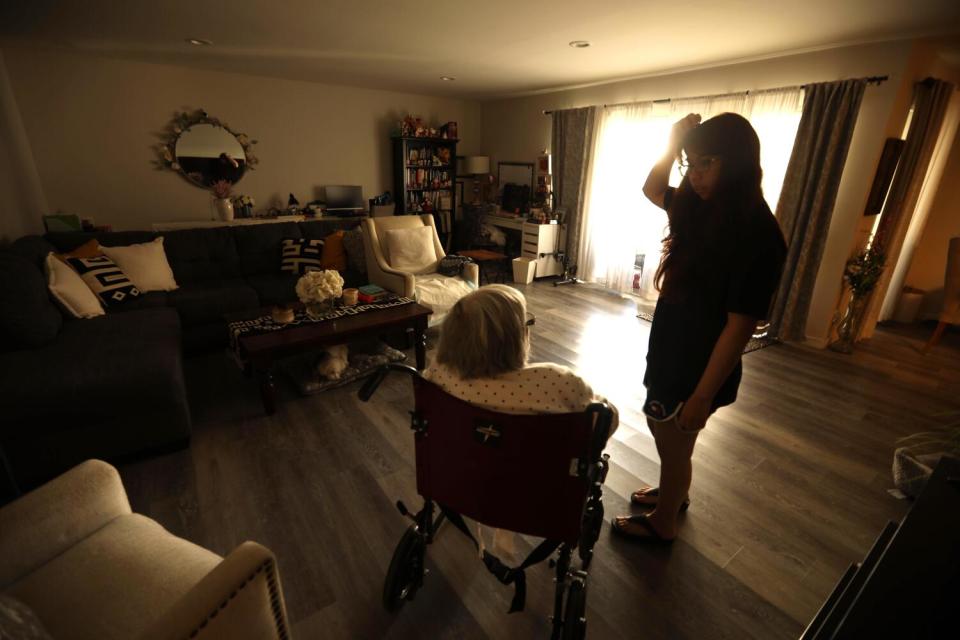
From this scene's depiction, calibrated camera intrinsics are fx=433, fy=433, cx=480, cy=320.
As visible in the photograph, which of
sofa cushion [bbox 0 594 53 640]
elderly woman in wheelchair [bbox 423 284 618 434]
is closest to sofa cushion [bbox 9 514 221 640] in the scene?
sofa cushion [bbox 0 594 53 640]

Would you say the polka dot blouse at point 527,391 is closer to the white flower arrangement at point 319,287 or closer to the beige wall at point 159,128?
the white flower arrangement at point 319,287

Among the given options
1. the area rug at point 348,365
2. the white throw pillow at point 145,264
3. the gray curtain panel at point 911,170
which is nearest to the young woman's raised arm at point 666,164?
the area rug at point 348,365

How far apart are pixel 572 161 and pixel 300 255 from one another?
136 inches

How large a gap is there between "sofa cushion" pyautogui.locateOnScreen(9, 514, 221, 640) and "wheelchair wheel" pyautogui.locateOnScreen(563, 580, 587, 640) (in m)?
0.87

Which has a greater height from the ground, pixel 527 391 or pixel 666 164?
pixel 666 164

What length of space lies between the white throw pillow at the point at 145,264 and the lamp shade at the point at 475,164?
440 centimetres

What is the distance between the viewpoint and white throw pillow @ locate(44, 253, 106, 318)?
250cm

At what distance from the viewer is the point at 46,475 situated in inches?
73.4

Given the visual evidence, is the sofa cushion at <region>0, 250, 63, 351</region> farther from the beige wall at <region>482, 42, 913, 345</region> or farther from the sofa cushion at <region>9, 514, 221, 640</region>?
the beige wall at <region>482, 42, 913, 345</region>

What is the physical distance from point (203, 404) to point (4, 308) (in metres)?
0.95

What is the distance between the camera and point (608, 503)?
184 cm

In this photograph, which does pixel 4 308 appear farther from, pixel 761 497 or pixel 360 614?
pixel 761 497

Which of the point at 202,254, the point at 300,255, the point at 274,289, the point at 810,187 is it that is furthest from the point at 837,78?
the point at 202,254

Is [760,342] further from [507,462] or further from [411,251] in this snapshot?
[507,462]
